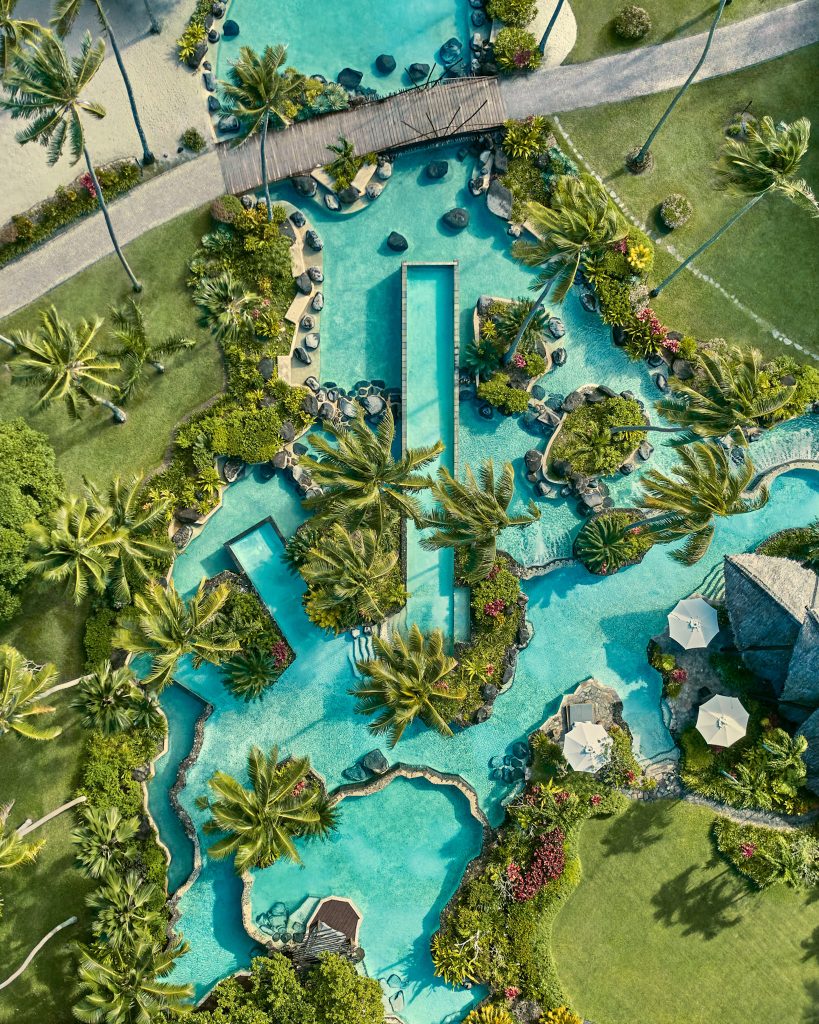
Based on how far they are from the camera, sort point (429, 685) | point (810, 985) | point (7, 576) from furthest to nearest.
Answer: point (810, 985), point (7, 576), point (429, 685)

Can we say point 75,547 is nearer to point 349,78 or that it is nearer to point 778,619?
point 349,78

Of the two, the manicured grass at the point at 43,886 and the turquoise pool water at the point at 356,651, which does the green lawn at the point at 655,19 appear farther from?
the manicured grass at the point at 43,886

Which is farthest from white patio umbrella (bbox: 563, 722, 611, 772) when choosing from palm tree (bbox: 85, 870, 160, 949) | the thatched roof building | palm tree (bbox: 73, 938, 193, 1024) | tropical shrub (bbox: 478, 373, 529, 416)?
palm tree (bbox: 85, 870, 160, 949)

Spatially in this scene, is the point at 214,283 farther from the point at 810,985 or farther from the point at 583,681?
the point at 810,985

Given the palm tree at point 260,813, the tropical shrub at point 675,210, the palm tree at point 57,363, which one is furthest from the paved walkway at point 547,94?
the palm tree at point 260,813

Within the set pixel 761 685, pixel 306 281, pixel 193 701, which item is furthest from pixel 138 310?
pixel 761 685

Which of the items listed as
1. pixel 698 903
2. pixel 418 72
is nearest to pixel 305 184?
pixel 418 72
